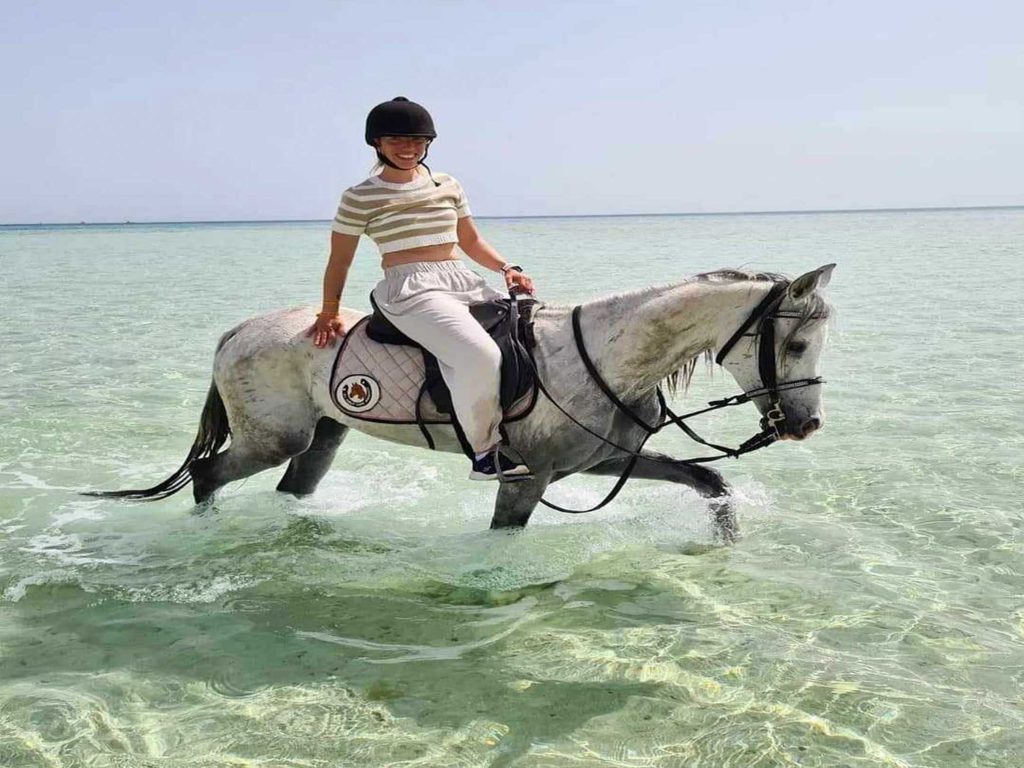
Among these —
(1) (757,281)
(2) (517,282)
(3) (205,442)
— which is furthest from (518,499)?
(3) (205,442)

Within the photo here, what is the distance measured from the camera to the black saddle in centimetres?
473

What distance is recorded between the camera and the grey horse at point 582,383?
176 inches

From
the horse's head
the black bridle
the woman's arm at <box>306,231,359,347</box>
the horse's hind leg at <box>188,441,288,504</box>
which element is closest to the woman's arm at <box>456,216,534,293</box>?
the black bridle

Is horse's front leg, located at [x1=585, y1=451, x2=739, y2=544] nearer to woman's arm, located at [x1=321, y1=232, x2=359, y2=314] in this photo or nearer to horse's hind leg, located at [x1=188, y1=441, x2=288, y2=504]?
woman's arm, located at [x1=321, y1=232, x2=359, y2=314]

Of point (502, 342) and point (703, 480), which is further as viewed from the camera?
point (703, 480)

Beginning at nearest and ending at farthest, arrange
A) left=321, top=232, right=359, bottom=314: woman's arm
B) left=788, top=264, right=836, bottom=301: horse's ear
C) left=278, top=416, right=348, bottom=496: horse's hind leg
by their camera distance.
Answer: left=788, top=264, right=836, bottom=301: horse's ear
left=321, top=232, right=359, bottom=314: woman's arm
left=278, top=416, right=348, bottom=496: horse's hind leg

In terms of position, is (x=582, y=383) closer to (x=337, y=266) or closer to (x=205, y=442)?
(x=337, y=266)

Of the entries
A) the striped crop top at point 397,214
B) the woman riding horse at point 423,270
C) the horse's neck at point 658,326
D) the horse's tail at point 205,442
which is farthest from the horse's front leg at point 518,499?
the horse's tail at point 205,442

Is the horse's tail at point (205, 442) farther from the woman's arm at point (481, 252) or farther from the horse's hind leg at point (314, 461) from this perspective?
the woman's arm at point (481, 252)

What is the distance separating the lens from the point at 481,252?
5.43 m

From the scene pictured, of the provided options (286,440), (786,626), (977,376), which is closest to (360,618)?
(286,440)

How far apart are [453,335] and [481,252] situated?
38.3 inches

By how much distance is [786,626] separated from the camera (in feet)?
14.6

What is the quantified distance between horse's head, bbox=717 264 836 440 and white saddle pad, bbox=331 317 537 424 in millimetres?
1559
